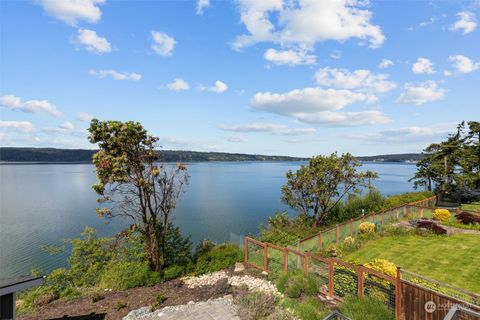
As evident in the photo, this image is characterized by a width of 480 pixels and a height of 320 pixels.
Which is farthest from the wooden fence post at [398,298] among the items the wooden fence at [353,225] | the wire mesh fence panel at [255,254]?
the wooden fence at [353,225]

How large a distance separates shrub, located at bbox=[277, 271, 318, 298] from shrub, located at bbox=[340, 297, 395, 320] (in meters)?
1.65

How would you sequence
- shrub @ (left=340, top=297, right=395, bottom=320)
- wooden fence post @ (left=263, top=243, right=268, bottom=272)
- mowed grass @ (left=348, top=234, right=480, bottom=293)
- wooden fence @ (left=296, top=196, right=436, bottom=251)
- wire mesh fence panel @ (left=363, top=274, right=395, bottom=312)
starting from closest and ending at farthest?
shrub @ (left=340, top=297, right=395, bottom=320), wire mesh fence panel @ (left=363, top=274, right=395, bottom=312), mowed grass @ (left=348, top=234, right=480, bottom=293), wooden fence post @ (left=263, top=243, right=268, bottom=272), wooden fence @ (left=296, top=196, right=436, bottom=251)

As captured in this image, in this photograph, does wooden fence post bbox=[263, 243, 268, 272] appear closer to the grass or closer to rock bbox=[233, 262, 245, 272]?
rock bbox=[233, 262, 245, 272]

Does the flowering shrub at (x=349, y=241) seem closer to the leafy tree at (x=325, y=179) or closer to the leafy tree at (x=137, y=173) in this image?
the leafy tree at (x=325, y=179)

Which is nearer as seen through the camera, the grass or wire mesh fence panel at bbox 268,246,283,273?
wire mesh fence panel at bbox 268,246,283,273

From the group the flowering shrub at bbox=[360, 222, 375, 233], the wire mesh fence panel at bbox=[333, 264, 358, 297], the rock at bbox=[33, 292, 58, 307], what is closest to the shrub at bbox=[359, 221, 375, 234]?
the flowering shrub at bbox=[360, 222, 375, 233]

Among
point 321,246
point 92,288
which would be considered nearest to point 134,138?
point 92,288

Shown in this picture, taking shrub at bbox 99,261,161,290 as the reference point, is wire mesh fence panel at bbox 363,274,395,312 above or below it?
above

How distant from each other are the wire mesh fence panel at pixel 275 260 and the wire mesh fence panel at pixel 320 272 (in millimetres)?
1434

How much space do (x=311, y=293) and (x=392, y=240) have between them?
407 inches

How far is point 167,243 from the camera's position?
1661 centimetres

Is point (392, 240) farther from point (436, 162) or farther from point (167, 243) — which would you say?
point (436, 162)

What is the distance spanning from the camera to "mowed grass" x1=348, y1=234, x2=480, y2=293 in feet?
42.6

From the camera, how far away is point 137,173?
571 inches
